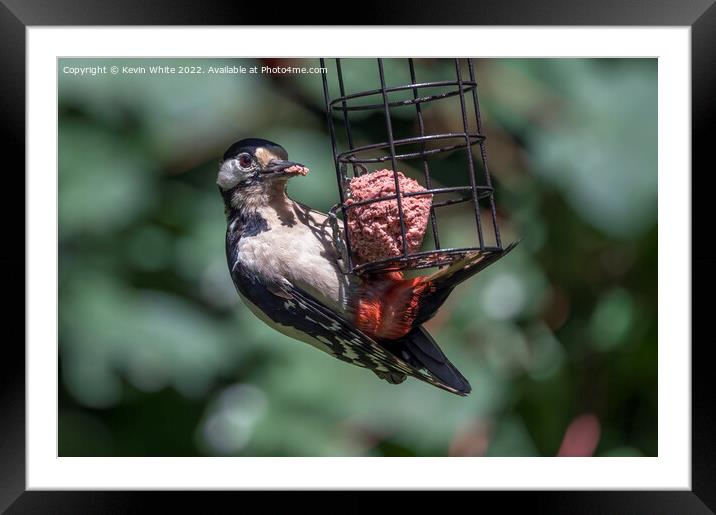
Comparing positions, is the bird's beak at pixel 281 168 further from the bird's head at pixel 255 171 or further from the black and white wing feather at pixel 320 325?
the black and white wing feather at pixel 320 325

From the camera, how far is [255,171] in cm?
573

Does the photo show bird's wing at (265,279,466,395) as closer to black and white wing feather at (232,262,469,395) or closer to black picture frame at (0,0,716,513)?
black and white wing feather at (232,262,469,395)

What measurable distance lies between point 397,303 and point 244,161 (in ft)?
2.85

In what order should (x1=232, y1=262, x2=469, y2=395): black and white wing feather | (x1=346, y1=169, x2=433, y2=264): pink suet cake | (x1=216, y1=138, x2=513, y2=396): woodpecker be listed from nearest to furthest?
1. (x1=346, y1=169, x2=433, y2=264): pink suet cake
2. (x1=232, y1=262, x2=469, y2=395): black and white wing feather
3. (x1=216, y1=138, x2=513, y2=396): woodpecker

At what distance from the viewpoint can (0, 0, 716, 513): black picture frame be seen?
231 inches

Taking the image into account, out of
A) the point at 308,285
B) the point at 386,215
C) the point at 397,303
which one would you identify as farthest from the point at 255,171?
the point at 397,303

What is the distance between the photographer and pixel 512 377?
6.64 meters

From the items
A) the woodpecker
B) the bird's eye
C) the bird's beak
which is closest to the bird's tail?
the woodpecker

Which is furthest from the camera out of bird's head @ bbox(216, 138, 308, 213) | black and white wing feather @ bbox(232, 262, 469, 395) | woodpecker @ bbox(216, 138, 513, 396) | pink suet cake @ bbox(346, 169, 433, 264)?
bird's head @ bbox(216, 138, 308, 213)

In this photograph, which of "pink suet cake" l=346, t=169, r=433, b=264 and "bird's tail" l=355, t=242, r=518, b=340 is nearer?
"pink suet cake" l=346, t=169, r=433, b=264
